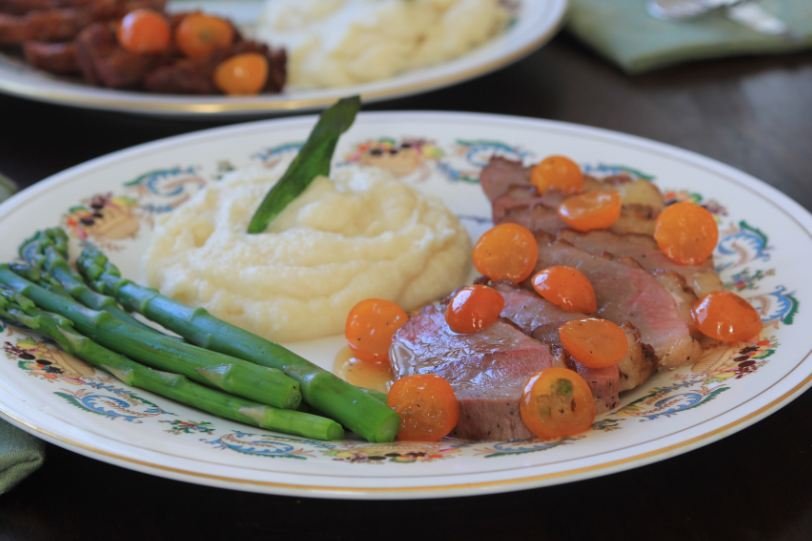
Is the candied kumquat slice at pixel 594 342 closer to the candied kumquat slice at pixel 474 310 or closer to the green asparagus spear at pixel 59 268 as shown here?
the candied kumquat slice at pixel 474 310

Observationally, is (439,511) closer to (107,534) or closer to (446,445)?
(446,445)

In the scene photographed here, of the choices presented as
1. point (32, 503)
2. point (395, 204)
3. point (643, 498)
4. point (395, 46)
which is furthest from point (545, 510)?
point (395, 46)

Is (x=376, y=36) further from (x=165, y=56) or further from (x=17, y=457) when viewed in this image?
(x=17, y=457)

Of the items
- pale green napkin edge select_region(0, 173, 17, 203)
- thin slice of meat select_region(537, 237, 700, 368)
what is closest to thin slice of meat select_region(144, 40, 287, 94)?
pale green napkin edge select_region(0, 173, 17, 203)

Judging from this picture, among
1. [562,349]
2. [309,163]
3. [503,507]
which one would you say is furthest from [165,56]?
[503,507]

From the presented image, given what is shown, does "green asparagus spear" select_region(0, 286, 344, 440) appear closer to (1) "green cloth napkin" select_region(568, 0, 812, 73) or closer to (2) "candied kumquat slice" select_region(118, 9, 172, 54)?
(2) "candied kumquat slice" select_region(118, 9, 172, 54)

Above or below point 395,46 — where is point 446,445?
below
